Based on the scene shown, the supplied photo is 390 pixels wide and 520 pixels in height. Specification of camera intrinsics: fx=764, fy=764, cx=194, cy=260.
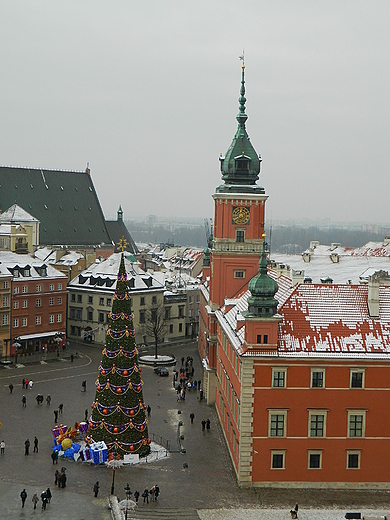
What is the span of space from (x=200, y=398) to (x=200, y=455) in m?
15.9

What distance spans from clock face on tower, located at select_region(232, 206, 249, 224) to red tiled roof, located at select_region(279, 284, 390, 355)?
57.0 ft

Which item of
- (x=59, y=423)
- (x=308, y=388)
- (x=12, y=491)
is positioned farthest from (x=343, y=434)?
(x=59, y=423)

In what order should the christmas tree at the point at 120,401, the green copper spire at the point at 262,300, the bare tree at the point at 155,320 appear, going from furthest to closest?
the bare tree at the point at 155,320, the christmas tree at the point at 120,401, the green copper spire at the point at 262,300

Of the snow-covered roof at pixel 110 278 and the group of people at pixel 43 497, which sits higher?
the snow-covered roof at pixel 110 278

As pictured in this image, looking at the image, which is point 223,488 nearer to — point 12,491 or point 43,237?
point 12,491

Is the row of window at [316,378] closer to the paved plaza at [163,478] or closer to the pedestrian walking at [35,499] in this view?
the paved plaza at [163,478]

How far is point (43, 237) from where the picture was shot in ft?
389

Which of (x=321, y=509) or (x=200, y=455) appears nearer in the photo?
(x=321, y=509)

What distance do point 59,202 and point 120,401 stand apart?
81030mm

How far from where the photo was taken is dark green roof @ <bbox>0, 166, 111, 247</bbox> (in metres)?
118

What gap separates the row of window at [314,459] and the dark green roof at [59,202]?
82449mm

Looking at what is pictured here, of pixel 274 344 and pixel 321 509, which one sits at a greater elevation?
pixel 274 344

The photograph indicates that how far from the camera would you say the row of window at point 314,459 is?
41531mm

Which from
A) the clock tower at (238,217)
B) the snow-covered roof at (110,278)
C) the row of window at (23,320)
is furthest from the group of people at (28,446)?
the snow-covered roof at (110,278)
